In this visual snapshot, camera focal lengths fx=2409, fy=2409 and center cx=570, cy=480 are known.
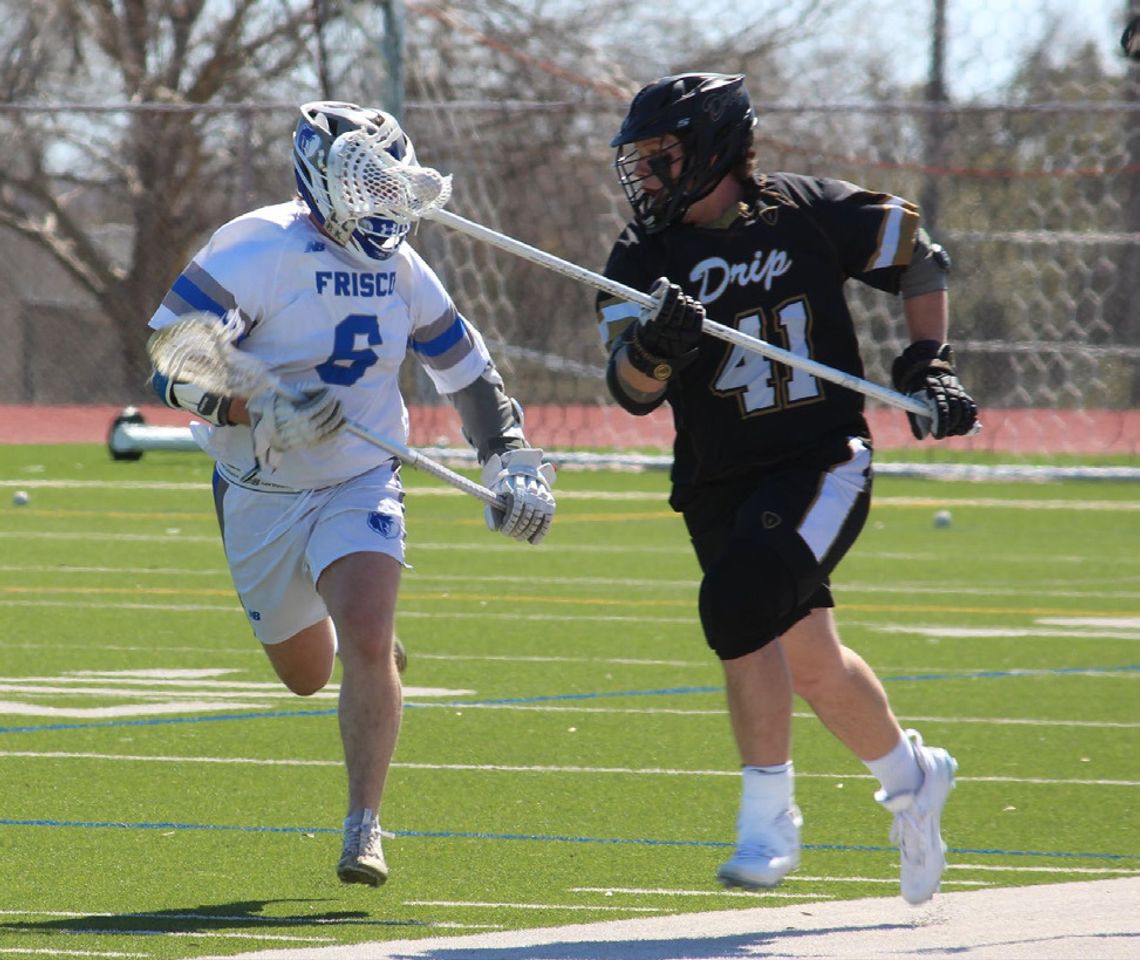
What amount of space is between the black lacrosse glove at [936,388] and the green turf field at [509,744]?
108cm

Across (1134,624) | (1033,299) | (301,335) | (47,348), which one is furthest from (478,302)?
(301,335)

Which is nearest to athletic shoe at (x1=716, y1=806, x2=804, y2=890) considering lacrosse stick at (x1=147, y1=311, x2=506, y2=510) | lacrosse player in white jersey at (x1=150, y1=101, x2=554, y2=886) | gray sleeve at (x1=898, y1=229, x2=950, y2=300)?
lacrosse player in white jersey at (x1=150, y1=101, x2=554, y2=886)

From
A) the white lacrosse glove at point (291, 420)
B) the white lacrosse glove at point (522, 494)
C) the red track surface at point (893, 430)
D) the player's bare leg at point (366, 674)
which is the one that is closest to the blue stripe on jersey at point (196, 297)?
the white lacrosse glove at point (291, 420)

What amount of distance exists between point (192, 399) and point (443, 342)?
0.86 m

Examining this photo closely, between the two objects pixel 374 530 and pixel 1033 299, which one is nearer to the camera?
pixel 374 530

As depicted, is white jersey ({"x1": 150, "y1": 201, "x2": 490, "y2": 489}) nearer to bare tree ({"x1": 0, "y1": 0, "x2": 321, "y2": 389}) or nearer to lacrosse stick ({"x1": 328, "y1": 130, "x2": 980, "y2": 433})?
lacrosse stick ({"x1": 328, "y1": 130, "x2": 980, "y2": 433})

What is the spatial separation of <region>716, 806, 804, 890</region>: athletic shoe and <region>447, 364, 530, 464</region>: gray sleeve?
149 centimetres

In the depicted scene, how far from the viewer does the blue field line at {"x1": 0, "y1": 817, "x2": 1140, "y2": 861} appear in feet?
19.7

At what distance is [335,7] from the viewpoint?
20953 mm

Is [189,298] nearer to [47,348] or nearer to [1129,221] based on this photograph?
[1129,221]

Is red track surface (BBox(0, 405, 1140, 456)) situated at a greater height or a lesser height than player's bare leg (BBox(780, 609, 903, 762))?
lesser

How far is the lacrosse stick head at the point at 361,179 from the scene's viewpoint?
5871 mm

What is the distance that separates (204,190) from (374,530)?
68.6 ft

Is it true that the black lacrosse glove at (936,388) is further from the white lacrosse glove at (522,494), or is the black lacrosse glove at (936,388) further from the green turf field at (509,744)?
the green turf field at (509,744)
